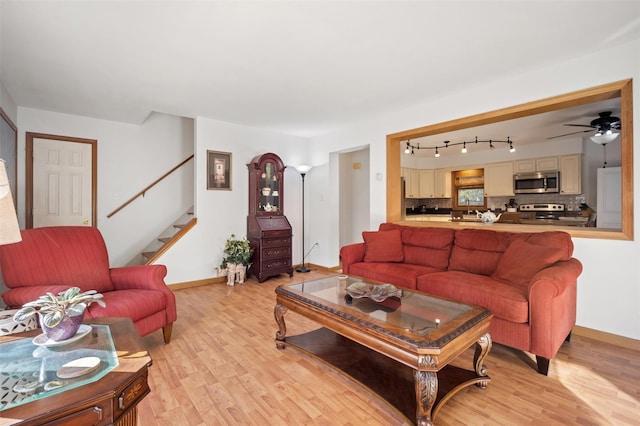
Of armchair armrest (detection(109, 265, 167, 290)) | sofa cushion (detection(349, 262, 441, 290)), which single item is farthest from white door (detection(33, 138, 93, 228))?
→ sofa cushion (detection(349, 262, 441, 290))

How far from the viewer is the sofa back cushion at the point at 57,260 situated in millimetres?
2172

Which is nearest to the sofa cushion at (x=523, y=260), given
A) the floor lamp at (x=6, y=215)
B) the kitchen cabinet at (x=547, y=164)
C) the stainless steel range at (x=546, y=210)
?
the floor lamp at (x=6, y=215)

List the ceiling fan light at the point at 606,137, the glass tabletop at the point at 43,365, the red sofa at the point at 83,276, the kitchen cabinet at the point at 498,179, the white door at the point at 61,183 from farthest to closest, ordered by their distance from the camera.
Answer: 1. the kitchen cabinet at the point at 498,179
2. the white door at the point at 61,183
3. the ceiling fan light at the point at 606,137
4. the red sofa at the point at 83,276
5. the glass tabletop at the point at 43,365

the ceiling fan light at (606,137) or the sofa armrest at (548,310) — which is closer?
the sofa armrest at (548,310)

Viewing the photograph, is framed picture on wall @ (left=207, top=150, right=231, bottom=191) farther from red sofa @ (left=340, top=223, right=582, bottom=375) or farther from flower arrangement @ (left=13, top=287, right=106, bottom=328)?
flower arrangement @ (left=13, top=287, right=106, bottom=328)

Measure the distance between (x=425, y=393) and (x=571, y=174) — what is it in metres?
6.22

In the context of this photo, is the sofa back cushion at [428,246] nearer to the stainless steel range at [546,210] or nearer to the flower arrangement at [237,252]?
the flower arrangement at [237,252]

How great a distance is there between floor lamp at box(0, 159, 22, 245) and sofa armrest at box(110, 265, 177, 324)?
52.3 inches

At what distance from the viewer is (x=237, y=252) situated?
4.50 meters

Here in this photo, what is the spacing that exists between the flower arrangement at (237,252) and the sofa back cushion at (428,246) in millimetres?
2359

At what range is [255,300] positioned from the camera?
3711 mm

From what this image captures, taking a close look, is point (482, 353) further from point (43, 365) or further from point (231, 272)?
point (231, 272)

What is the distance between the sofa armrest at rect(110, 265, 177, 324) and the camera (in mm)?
2482

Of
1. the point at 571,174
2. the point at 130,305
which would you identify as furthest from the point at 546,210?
the point at 130,305
